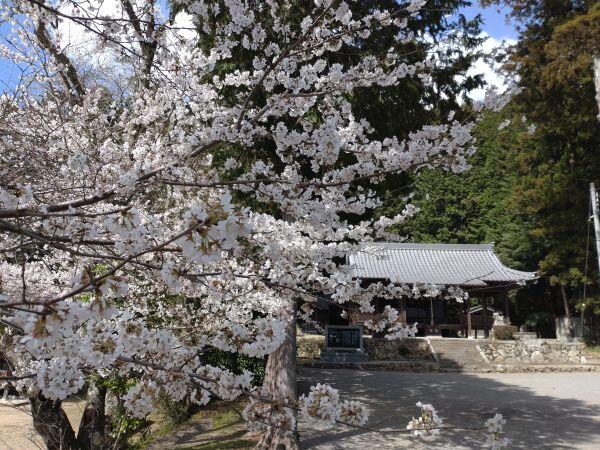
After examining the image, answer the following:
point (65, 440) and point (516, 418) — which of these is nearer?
point (65, 440)

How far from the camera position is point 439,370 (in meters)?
16.1

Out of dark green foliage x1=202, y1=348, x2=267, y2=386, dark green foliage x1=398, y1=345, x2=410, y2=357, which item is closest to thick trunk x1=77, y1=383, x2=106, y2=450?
dark green foliage x1=202, y1=348, x2=267, y2=386

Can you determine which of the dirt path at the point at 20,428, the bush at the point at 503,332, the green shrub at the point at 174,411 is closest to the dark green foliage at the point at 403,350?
the bush at the point at 503,332

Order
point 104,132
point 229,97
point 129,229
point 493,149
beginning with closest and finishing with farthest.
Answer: point 129,229 → point 104,132 → point 229,97 → point 493,149

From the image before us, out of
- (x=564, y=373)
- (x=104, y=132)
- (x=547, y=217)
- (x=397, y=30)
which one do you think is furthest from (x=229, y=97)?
(x=547, y=217)

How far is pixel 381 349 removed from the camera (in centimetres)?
1788

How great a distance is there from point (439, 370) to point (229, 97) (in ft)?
40.5

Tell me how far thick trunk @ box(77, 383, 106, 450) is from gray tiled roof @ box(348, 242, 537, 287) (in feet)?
42.5

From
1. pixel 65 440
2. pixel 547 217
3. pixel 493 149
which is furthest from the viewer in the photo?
pixel 493 149

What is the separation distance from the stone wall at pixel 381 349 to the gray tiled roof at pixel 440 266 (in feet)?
8.11

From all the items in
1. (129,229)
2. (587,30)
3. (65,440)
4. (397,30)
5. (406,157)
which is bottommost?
(65,440)

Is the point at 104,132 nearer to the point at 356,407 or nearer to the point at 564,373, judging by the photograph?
the point at 356,407

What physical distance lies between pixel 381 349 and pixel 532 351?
18.8 feet

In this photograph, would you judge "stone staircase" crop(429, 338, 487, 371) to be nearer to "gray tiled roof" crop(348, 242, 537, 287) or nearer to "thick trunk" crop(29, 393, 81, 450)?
"gray tiled roof" crop(348, 242, 537, 287)
